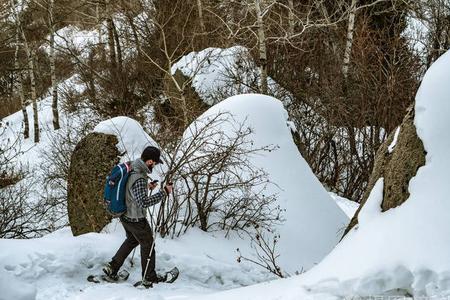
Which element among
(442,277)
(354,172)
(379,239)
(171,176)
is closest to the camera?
(442,277)

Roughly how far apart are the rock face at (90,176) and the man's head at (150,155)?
262 cm

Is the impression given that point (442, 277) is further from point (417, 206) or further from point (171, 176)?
point (171, 176)

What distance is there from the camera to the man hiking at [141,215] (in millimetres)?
5512

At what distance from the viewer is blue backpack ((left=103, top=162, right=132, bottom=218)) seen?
18.1ft

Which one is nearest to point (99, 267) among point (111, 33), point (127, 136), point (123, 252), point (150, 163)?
point (123, 252)

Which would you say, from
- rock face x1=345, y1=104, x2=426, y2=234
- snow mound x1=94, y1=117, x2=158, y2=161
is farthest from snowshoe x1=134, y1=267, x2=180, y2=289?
rock face x1=345, y1=104, x2=426, y2=234

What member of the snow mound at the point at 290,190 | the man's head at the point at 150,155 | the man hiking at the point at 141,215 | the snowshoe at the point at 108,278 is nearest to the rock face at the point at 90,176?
the snow mound at the point at 290,190

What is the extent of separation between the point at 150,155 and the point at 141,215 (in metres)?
0.70

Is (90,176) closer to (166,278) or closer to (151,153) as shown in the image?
(166,278)

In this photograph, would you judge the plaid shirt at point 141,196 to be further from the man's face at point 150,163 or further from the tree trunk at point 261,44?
the tree trunk at point 261,44

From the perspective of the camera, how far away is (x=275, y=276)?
6.92 m

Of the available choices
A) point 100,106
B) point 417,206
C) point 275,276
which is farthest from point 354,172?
point 417,206

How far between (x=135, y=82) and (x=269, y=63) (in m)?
4.92

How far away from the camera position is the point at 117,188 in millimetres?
5539
